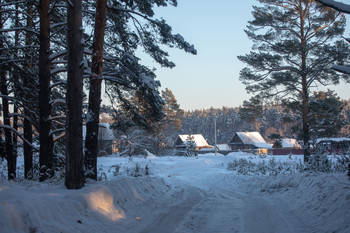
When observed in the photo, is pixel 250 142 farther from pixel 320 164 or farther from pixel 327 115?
pixel 320 164

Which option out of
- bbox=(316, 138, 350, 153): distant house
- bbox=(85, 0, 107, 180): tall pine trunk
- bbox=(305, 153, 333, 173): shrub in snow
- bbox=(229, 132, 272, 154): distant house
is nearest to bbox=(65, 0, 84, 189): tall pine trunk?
bbox=(85, 0, 107, 180): tall pine trunk

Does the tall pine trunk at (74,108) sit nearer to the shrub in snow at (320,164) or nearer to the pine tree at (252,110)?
the shrub in snow at (320,164)

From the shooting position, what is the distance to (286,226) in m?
5.55

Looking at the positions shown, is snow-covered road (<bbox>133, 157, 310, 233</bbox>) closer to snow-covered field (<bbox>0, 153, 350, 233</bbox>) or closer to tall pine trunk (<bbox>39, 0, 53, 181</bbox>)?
snow-covered field (<bbox>0, 153, 350, 233</bbox>)

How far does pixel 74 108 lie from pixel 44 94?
301 centimetres

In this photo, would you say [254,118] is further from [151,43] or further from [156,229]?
[156,229]

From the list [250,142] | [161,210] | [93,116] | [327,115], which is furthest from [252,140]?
[161,210]

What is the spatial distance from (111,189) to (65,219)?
2245mm

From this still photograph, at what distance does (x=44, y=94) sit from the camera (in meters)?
9.40

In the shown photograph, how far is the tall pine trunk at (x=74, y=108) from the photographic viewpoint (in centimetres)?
692

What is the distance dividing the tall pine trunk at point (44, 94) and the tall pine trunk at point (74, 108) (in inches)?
108

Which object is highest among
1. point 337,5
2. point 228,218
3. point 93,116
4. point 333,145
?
point 337,5

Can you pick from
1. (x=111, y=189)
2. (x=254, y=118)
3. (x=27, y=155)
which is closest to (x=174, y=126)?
(x=254, y=118)

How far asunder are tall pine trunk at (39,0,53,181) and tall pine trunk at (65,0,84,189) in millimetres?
2737
